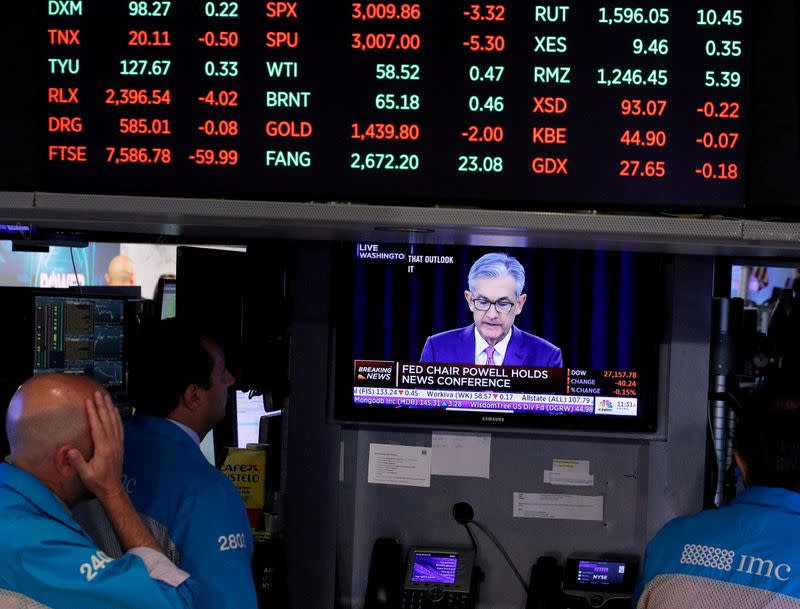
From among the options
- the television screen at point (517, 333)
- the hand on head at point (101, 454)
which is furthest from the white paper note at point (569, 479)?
the hand on head at point (101, 454)

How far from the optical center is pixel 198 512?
2355mm

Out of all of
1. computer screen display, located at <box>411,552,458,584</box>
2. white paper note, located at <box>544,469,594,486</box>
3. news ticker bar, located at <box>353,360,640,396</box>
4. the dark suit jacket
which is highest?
the dark suit jacket

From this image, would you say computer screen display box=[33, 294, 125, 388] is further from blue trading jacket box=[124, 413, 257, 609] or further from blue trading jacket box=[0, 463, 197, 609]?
blue trading jacket box=[0, 463, 197, 609]

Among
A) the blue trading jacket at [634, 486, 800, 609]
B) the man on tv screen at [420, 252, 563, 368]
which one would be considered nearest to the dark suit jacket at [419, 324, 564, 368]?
the man on tv screen at [420, 252, 563, 368]

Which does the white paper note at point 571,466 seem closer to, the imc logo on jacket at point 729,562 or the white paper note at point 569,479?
the white paper note at point 569,479

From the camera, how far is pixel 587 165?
2.48m

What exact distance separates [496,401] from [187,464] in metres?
1.18

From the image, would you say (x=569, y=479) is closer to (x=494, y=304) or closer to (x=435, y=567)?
(x=435, y=567)

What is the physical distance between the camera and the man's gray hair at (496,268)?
324 centimetres

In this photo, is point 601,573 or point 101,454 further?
point 601,573

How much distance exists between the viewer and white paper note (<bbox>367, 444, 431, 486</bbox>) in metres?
3.38

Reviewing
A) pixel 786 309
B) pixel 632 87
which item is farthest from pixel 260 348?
pixel 786 309

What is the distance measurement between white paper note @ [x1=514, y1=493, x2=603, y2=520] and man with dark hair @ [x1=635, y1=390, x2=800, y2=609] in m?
1.16

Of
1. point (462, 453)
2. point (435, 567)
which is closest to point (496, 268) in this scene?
point (462, 453)
